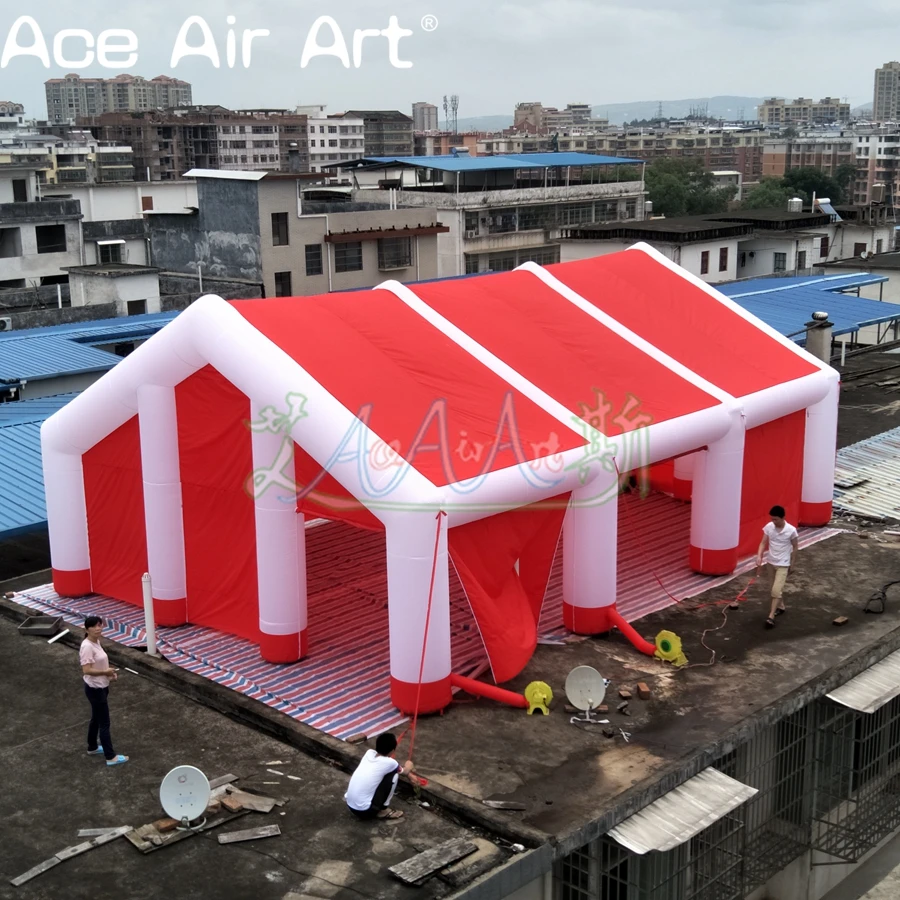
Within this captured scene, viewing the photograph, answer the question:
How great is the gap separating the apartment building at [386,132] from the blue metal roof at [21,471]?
148303 millimetres

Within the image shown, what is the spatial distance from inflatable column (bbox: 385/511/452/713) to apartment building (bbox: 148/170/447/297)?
41608 millimetres

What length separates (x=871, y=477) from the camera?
2259 cm

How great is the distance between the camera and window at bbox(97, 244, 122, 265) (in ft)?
188

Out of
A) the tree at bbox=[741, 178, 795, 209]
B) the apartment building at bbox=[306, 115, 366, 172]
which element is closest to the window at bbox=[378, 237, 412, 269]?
the tree at bbox=[741, 178, 795, 209]

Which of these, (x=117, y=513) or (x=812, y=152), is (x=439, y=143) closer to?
(x=812, y=152)

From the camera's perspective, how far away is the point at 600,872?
11.9 metres

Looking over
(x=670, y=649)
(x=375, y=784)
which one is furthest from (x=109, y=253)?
(x=375, y=784)

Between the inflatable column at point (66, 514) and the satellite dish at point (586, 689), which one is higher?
the inflatable column at point (66, 514)

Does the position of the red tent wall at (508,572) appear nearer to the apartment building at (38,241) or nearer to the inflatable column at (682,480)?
the inflatable column at (682,480)

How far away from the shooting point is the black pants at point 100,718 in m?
12.6

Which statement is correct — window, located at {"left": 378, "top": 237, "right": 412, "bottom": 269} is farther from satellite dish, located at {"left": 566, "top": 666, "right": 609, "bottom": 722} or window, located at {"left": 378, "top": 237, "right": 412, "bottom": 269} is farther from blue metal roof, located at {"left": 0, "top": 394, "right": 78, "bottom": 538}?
satellite dish, located at {"left": 566, "top": 666, "right": 609, "bottom": 722}

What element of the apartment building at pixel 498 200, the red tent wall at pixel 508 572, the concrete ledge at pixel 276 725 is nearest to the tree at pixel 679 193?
the apartment building at pixel 498 200

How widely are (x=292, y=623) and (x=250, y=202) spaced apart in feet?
134

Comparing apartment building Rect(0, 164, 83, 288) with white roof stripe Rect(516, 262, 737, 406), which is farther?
apartment building Rect(0, 164, 83, 288)
